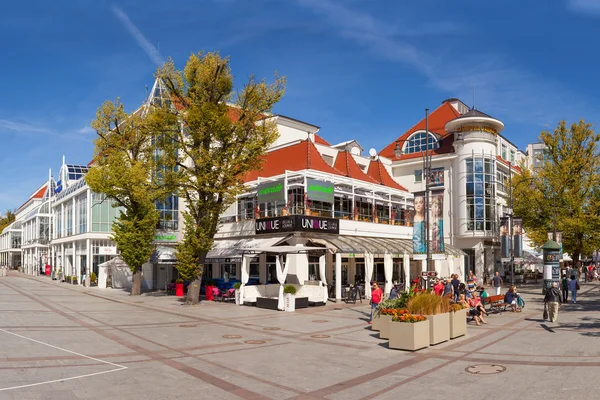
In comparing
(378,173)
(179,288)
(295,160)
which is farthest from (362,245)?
(378,173)

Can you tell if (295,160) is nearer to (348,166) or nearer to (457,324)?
(348,166)

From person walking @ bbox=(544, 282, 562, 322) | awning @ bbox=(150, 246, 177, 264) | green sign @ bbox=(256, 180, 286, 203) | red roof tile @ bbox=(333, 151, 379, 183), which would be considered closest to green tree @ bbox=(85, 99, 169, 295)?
awning @ bbox=(150, 246, 177, 264)

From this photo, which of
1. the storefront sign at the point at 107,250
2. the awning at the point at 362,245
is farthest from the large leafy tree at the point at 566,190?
the storefront sign at the point at 107,250

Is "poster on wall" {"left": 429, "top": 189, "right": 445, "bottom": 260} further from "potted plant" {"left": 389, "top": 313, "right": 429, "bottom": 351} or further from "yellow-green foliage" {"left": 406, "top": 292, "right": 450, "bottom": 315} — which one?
"potted plant" {"left": 389, "top": 313, "right": 429, "bottom": 351}

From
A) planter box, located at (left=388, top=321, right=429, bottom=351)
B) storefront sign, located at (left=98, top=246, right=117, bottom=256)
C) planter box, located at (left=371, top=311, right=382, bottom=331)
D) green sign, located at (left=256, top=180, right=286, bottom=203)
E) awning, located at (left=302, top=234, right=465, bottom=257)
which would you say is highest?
green sign, located at (left=256, top=180, right=286, bottom=203)

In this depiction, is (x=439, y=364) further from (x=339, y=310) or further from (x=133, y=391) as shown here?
(x=339, y=310)

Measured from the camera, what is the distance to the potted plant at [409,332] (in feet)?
44.8

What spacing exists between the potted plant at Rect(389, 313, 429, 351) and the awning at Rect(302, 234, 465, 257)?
15.1 meters

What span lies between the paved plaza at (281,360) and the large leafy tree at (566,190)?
21840 millimetres

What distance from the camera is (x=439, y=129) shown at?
2042 inches

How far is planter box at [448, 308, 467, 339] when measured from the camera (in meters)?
15.6

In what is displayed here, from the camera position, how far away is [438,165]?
4944cm

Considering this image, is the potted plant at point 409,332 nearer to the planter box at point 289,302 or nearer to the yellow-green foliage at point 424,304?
the yellow-green foliage at point 424,304

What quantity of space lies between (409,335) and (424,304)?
4.33 feet
